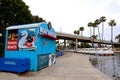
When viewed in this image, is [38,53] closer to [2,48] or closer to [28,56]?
[28,56]

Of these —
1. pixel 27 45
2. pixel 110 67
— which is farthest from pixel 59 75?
pixel 110 67

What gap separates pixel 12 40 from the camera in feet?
49.1

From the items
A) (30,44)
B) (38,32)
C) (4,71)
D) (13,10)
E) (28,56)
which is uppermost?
(13,10)

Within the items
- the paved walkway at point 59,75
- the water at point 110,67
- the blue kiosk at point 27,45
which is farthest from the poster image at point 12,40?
the water at point 110,67

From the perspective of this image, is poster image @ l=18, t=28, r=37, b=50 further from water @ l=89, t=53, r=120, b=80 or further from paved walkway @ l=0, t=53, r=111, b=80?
water @ l=89, t=53, r=120, b=80

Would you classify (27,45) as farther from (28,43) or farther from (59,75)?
(59,75)

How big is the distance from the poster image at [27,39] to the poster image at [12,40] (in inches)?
17.0

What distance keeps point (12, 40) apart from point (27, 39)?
1.59 meters

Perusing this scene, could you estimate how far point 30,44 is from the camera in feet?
46.7

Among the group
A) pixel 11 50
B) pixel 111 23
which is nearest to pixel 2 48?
pixel 11 50

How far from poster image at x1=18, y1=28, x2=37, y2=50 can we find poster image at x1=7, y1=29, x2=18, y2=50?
1.42 feet

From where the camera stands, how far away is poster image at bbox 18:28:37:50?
46.4 feet

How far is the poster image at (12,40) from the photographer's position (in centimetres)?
1482

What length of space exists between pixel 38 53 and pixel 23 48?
143 cm
